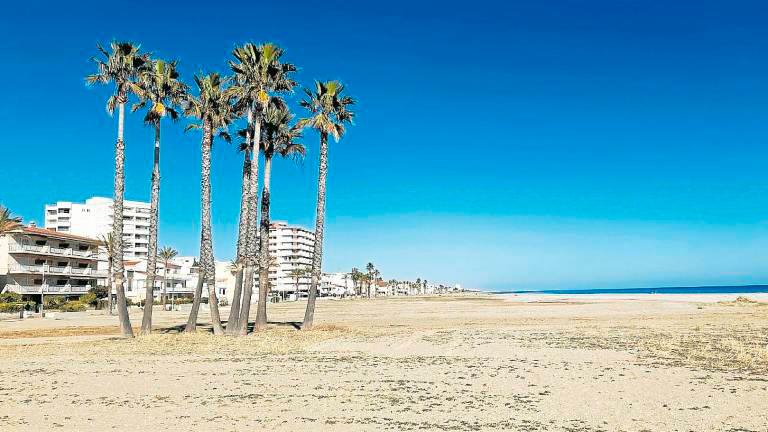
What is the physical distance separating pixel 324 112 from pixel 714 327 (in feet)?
87.1

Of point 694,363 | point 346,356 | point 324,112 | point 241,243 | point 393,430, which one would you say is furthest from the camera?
point 324,112

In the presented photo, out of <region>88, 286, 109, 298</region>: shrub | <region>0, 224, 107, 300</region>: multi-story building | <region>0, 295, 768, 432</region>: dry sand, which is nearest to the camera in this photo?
<region>0, 295, 768, 432</region>: dry sand

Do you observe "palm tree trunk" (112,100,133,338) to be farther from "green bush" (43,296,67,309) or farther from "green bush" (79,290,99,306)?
"green bush" (79,290,99,306)

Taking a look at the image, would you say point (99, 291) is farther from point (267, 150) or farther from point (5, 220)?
point (267, 150)

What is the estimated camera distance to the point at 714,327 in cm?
3738

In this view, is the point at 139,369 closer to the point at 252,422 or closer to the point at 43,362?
the point at 43,362

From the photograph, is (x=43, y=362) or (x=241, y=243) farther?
(x=241, y=243)

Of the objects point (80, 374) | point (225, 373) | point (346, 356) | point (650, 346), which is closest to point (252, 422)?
point (225, 373)

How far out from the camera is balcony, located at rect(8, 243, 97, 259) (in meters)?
82.4

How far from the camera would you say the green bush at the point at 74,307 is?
77312 mm

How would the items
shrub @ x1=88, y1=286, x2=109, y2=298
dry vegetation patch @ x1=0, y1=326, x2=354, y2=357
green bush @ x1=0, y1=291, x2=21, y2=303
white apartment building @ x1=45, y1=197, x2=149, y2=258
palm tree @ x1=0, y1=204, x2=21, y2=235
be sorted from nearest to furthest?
dry vegetation patch @ x1=0, y1=326, x2=354, y2=357, palm tree @ x1=0, y1=204, x2=21, y2=235, green bush @ x1=0, y1=291, x2=21, y2=303, shrub @ x1=88, y1=286, x2=109, y2=298, white apartment building @ x1=45, y1=197, x2=149, y2=258

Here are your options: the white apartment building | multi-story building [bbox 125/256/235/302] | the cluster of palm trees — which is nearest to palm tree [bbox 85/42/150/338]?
the cluster of palm trees

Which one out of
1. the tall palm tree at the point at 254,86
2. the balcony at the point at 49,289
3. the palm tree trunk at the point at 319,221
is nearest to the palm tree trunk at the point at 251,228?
the tall palm tree at the point at 254,86

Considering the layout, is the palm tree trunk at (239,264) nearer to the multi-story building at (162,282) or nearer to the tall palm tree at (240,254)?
the tall palm tree at (240,254)
